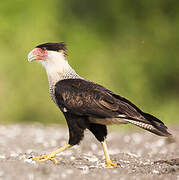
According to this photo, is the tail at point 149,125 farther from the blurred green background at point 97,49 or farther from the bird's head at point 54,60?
the blurred green background at point 97,49

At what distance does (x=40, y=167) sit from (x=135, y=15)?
15.4 meters

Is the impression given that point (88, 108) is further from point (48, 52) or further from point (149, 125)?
point (48, 52)

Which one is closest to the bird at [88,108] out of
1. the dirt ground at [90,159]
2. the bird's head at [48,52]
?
the bird's head at [48,52]

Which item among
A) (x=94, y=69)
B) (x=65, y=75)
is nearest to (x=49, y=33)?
(x=94, y=69)

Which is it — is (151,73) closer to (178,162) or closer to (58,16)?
(58,16)

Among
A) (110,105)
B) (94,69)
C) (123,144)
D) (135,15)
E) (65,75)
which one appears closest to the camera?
(110,105)

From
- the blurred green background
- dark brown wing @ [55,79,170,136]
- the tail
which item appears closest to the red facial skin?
dark brown wing @ [55,79,170,136]

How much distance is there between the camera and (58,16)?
19.6 meters

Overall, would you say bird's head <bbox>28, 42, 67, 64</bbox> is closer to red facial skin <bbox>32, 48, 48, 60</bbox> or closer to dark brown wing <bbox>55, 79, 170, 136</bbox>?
red facial skin <bbox>32, 48, 48, 60</bbox>

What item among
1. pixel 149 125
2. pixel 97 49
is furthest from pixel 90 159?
pixel 97 49

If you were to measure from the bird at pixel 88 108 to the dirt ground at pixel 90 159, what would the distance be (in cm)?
44

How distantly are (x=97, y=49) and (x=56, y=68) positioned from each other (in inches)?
511

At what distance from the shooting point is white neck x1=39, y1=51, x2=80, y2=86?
6.38 meters

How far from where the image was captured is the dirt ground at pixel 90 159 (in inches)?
198
